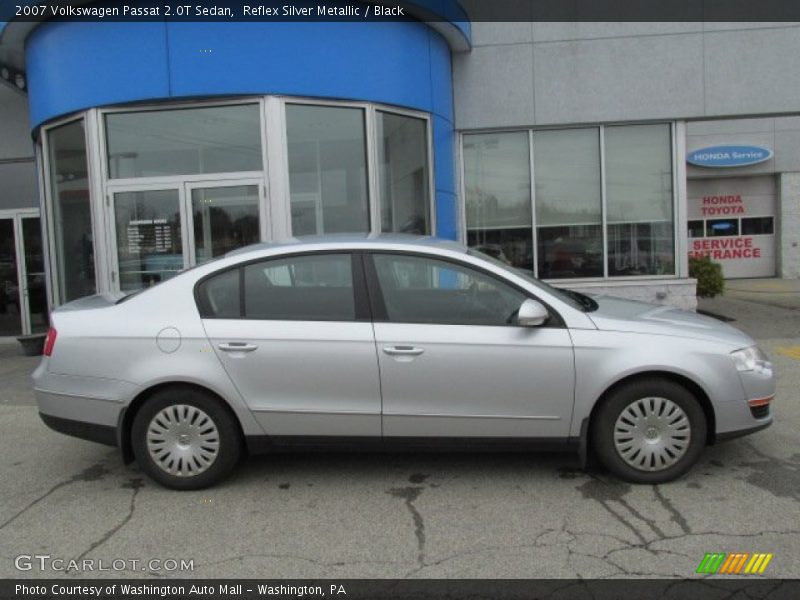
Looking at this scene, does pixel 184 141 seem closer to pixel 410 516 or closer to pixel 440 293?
pixel 440 293

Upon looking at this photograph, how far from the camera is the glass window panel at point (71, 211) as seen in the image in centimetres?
930

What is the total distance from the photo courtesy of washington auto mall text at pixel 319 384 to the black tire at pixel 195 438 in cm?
2

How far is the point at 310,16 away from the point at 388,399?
19.7 ft

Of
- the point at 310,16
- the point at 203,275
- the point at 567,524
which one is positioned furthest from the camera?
the point at 310,16

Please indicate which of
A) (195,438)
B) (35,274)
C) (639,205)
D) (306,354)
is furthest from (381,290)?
(35,274)

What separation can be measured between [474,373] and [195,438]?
5.86 ft

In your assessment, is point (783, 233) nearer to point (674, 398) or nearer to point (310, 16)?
point (310, 16)

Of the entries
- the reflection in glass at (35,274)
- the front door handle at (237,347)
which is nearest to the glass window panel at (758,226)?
the reflection in glass at (35,274)

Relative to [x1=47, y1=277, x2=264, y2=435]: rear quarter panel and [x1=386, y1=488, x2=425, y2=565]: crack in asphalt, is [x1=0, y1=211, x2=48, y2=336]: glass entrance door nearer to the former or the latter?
[x1=47, y1=277, x2=264, y2=435]: rear quarter panel

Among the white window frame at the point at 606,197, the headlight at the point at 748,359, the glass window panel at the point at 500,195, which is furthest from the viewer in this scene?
the glass window panel at the point at 500,195

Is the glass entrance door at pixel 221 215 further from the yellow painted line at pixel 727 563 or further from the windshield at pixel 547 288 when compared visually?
the yellow painted line at pixel 727 563

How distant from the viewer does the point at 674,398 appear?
4148 millimetres

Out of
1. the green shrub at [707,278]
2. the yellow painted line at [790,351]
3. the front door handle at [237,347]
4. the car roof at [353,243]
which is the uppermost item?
the car roof at [353,243]
